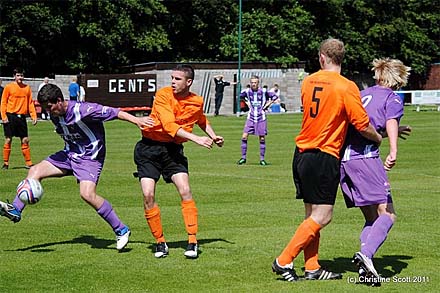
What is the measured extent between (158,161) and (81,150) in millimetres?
1026

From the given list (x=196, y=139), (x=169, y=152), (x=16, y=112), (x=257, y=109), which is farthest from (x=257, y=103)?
(x=196, y=139)

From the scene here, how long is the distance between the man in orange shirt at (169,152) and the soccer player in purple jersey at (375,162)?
183 centimetres

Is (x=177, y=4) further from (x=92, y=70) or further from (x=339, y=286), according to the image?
(x=339, y=286)

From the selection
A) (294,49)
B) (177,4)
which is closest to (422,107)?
(294,49)

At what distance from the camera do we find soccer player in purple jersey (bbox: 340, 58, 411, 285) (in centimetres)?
833

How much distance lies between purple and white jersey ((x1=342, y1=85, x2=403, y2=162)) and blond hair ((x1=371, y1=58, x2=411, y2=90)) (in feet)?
0.23

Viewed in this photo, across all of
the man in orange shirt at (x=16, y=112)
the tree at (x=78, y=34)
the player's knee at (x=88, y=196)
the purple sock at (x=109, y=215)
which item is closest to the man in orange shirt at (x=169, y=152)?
the purple sock at (x=109, y=215)

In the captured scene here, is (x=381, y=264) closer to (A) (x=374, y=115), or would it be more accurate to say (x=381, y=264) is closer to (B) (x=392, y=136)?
(B) (x=392, y=136)

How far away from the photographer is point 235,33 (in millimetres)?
Result: 62719

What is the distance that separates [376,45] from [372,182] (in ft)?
208

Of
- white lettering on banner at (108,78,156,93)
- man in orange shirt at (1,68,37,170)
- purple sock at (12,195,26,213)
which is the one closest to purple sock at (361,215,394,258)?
purple sock at (12,195,26,213)

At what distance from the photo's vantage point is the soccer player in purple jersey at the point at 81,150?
32.8 feet

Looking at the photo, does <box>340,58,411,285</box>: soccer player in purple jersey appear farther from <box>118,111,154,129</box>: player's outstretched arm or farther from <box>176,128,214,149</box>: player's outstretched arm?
<box>118,111,154,129</box>: player's outstretched arm

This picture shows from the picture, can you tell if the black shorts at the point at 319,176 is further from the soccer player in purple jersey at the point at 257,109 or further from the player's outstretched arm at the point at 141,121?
the soccer player in purple jersey at the point at 257,109
